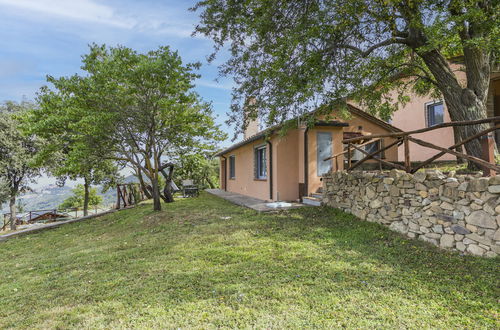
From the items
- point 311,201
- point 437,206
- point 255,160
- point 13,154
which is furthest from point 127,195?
point 437,206

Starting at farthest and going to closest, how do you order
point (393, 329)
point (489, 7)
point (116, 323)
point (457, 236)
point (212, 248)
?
point (489, 7)
point (212, 248)
point (457, 236)
point (116, 323)
point (393, 329)

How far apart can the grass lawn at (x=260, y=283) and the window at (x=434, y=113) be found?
7.71 metres

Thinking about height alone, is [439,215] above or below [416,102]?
below

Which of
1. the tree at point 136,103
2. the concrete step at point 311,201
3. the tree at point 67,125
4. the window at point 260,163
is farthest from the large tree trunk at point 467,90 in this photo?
the tree at point 67,125

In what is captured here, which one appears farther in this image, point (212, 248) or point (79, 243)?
point (79, 243)

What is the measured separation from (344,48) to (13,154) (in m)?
20.6

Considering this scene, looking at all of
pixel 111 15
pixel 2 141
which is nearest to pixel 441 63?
pixel 111 15

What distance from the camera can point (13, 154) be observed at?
17.3 meters

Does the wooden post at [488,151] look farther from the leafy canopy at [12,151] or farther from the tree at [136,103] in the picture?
the leafy canopy at [12,151]

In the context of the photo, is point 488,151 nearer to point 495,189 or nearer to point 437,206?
point 495,189

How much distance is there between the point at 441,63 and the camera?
240 inches

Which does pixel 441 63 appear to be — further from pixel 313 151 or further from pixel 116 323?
pixel 116 323

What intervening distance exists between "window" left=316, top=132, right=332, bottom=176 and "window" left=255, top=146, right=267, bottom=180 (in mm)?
2476

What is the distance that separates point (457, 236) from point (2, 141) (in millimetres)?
22598
